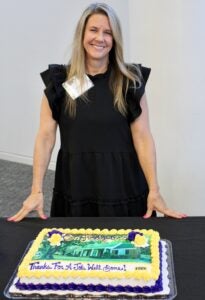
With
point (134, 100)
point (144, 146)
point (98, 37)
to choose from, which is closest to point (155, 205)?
point (144, 146)

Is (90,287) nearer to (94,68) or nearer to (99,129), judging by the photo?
(99,129)

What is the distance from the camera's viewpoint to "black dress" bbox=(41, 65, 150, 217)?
5.11 feet

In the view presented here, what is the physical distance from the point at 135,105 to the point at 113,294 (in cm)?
84

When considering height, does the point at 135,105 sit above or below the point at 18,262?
above

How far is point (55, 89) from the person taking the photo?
157cm

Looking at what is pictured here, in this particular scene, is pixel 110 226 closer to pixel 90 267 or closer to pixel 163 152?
pixel 90 267

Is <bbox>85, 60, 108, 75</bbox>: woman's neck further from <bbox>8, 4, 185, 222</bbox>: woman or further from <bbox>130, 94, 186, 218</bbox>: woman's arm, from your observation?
<bbox>130, 94, 186, 218</bbox>: woman's arm

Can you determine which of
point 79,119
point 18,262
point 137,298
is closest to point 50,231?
point 18,262

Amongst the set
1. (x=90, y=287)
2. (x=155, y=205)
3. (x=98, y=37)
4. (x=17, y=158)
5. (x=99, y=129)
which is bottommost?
(x=17, y=158)

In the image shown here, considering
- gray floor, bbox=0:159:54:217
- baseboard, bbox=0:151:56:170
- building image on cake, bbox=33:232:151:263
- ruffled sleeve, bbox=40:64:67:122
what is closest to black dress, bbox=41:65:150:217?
ruffled sleeve, bbox=40:64:67:122

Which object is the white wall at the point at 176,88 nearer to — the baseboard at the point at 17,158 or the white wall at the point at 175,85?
the white wall at the point at 175,85

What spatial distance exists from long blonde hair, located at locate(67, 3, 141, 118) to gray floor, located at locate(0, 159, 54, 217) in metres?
1.68

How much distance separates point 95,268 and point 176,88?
169cm

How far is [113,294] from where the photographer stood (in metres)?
0.89
